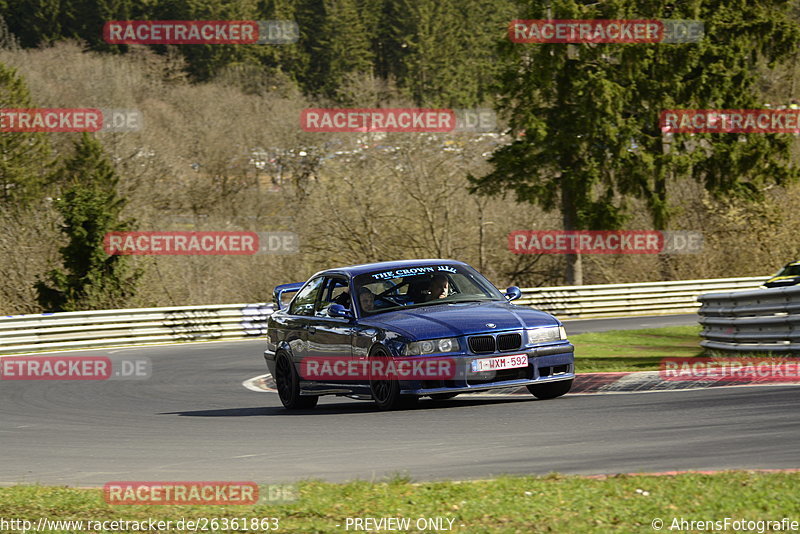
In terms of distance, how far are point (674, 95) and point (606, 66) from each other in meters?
3.13

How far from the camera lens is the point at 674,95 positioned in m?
44.0

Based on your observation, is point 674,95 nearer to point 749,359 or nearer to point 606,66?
point 606,66

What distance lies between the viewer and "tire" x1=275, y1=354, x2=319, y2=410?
46.0 feet

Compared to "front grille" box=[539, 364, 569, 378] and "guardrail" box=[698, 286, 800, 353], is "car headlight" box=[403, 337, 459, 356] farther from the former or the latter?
"guardrail" box=[698, 286, 800, 353]

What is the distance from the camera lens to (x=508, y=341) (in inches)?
471

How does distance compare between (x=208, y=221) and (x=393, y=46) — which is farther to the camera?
(x=393, y=46)

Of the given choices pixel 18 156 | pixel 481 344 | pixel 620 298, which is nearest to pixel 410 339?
pixel 481 344

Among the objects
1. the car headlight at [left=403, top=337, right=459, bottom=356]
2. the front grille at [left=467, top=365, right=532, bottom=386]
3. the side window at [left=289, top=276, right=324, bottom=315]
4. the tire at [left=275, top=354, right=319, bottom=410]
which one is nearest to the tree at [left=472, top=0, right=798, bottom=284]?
the side window at [left=289, top=276, right=324, bottom=315]

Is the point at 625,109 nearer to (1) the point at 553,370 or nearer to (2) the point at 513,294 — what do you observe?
(2) the point at 513,294

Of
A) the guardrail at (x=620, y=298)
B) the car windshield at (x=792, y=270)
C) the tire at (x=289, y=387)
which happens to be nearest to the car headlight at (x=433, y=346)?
the tire at (x=289, y=387)

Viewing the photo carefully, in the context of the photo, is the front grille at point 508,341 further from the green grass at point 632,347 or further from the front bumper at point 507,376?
the green grass at point 632,347

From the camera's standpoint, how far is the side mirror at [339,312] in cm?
1298

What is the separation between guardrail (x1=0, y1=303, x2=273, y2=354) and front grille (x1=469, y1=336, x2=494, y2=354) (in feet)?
59.2

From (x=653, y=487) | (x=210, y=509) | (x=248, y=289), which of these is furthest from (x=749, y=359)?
(x=248, y=289)
